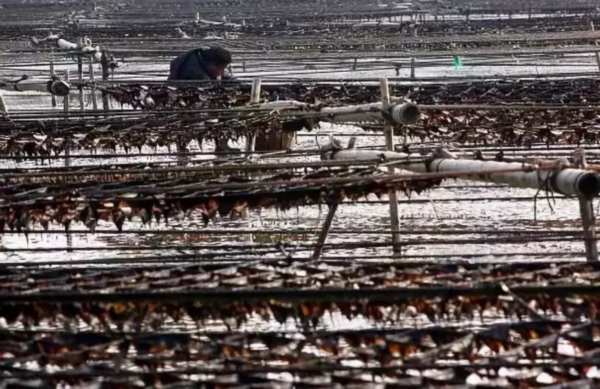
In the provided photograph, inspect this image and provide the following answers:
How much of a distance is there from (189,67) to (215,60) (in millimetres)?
590

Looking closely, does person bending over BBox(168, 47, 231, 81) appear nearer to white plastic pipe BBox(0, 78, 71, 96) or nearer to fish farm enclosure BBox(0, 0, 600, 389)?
white plastic pipe BBox(0, 78, 71, 96)

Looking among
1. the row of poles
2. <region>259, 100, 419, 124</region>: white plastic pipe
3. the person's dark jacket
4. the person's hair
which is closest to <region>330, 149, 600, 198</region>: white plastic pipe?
the row of poles

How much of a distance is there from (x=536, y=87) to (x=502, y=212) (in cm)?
171

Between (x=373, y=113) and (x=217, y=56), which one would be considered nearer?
(x=373, y=113)

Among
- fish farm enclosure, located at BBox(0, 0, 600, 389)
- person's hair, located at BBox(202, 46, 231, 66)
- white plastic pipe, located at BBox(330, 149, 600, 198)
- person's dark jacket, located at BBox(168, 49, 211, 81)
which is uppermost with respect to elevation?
white plastic pipe, located at BBox(330, 149, 600, 198)

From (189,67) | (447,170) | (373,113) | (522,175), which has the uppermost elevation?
(522,175)

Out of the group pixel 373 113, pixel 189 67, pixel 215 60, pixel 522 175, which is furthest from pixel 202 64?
pixel 522 175

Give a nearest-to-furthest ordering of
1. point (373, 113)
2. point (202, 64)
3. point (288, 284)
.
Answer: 1. point (288, 284)
2. point (373, 113)
3. point (202, 64)

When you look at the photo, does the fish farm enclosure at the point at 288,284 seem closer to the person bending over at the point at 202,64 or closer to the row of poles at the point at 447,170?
the row of poles at the point at 447,170

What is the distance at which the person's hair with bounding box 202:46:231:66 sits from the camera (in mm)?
20656

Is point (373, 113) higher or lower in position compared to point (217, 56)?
higher

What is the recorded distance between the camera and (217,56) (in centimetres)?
2073

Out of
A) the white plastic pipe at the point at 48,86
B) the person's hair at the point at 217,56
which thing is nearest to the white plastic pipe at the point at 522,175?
the white plastic pipe at the point at 48,86

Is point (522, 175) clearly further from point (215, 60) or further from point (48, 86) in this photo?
point (215, 60)
